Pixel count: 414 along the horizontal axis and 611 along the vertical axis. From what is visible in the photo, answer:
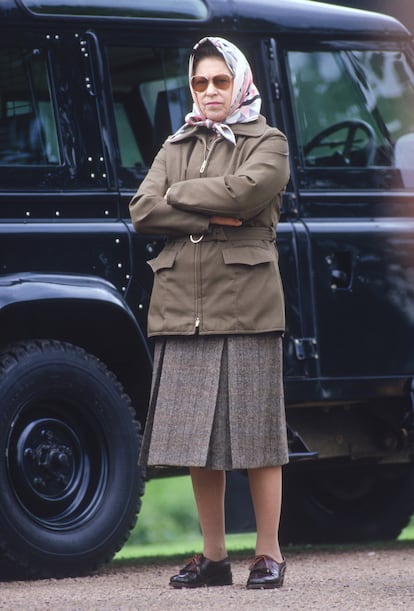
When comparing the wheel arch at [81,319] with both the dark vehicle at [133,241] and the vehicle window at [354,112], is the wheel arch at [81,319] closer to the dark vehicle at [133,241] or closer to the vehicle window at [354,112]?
the dark vehicle at [133,241]

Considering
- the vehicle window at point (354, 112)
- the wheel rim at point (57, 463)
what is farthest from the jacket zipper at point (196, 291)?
the vehicle window at point (354, 112)

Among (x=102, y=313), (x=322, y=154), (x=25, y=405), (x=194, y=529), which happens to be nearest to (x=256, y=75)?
(x=322, y=154)

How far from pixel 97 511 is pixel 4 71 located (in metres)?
1.63

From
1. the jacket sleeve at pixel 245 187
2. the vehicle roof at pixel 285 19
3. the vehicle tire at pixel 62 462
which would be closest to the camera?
the jacket sleeve at pixel 245 187

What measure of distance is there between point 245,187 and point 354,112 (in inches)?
75.9

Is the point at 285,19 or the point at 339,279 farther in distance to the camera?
the point at 285,19

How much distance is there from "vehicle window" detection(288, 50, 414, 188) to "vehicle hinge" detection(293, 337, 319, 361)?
67cm

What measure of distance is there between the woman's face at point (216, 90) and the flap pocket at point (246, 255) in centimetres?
43

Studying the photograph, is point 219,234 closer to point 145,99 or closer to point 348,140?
point 145,99

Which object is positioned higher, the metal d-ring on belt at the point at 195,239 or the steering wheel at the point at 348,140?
the steering wheel at the point at 348,140

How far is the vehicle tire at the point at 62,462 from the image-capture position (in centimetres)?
552

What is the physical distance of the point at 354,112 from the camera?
266 inches

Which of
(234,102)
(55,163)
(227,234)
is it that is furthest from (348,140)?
(227,234)

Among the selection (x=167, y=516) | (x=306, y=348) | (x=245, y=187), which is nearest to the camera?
(x=245, y=187)
